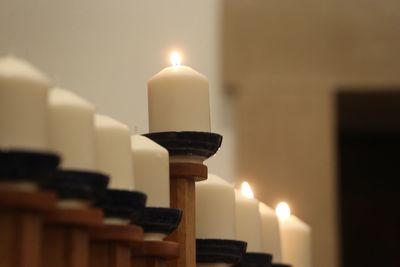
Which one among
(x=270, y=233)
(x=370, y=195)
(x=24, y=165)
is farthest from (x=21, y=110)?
(x=370, y=195)

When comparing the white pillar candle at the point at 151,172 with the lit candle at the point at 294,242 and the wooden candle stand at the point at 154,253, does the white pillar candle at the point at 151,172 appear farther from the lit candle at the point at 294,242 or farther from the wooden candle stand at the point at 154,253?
the lit candle at the point at 294,242

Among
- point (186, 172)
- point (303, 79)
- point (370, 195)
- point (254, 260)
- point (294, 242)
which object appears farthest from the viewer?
point (370, 195)

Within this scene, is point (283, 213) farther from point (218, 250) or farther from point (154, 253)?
point (154, 253)

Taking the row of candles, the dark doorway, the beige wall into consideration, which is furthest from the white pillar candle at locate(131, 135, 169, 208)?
the dark doorway

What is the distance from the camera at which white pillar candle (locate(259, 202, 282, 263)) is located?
938 mm

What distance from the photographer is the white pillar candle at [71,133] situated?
57 centimetres

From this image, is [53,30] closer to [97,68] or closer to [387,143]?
[97,68]

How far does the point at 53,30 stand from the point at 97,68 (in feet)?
0.27

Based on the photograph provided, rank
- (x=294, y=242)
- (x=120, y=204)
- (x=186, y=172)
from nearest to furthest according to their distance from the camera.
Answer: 1. (x=120, y=204)
2. (x=186, y=172)
3. (x=294, y=242)

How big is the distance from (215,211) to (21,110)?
278 mm

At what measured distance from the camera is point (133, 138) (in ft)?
2.31

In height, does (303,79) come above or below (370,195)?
above

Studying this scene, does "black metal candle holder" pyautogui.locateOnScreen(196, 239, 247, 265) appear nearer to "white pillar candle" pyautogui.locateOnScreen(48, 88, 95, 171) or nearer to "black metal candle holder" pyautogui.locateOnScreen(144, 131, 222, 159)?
"black metal candle holder" pyautogui.locateOnScreen(144, 131, 222, 159)

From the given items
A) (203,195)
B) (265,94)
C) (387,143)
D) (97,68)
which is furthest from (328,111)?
(203,195)
